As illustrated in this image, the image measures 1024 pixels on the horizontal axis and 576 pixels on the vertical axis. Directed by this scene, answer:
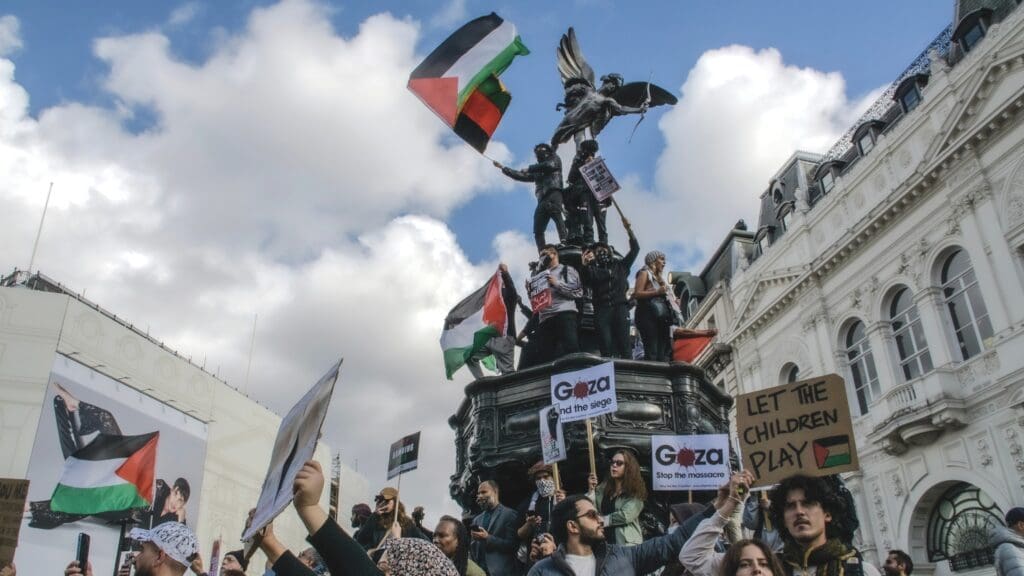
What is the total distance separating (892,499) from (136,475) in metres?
20.0

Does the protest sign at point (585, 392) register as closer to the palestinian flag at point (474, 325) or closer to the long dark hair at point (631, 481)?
the long dark hair at point (631, 481)

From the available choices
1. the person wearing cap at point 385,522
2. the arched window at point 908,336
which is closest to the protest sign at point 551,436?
the person wearing cap at point 385,522

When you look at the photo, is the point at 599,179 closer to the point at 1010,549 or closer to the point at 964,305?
the point at 1010,549

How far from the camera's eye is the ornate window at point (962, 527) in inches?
718

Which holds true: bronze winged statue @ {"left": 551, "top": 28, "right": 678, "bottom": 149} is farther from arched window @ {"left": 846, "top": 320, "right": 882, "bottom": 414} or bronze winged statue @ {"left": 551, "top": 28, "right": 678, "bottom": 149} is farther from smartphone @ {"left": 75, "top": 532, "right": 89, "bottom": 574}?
arched window @ {"left": 846, "top": 320, "right": 882, "bottom": 414}

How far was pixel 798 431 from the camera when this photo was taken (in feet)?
13.7

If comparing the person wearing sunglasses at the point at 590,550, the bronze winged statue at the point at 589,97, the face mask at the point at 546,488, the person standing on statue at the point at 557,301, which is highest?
the bronze winged statue at the point at 589,97

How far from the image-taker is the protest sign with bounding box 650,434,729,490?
5578 millimetres

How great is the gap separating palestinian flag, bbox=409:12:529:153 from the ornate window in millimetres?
15609

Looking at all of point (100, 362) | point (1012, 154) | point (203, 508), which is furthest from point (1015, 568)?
point (203, 508)

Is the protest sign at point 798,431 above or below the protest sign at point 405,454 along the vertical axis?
below

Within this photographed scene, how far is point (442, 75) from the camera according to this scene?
10492 mm

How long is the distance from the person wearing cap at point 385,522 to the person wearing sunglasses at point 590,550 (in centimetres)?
116

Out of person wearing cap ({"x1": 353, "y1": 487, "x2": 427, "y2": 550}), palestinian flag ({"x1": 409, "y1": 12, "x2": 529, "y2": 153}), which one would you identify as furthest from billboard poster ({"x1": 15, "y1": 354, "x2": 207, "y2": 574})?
person wearing cap ({"x1": 353, "y1": 487, "x2": 427, "y2": 550})
